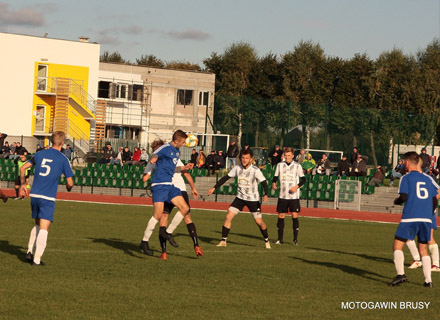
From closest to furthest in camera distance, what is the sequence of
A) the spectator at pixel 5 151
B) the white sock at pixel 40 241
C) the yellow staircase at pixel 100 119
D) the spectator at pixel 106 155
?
the white sock at pixel 40 241 → the spectator at pixel 5 151 → the spectator at pixel 106 155 → the yellow staircase at pixel 100 119

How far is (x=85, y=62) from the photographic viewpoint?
186 ft

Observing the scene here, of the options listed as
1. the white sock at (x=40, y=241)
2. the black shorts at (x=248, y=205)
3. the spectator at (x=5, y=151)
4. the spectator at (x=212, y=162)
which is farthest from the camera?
the spectator at (x=5, y=151)

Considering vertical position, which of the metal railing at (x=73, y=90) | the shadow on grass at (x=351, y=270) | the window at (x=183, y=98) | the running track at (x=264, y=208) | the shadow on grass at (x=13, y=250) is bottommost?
the shadow on grass at (x=13, y=250)

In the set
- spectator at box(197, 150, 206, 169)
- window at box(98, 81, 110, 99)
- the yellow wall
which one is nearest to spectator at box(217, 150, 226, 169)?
spectator at box(197, 150, 206, 169)

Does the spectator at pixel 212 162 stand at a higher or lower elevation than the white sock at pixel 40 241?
higher

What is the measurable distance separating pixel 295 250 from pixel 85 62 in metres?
44.1

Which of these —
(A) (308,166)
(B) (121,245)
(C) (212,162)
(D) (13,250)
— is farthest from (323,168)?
(D) (13,250)

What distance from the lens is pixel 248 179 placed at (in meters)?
14.9

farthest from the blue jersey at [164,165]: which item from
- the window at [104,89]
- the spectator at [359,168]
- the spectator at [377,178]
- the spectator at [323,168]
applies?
the window at [104,89]

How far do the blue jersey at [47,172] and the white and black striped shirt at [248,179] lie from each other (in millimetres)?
4703

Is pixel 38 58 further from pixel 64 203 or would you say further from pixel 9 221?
pixel 9 221

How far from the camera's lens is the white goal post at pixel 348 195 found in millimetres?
30719

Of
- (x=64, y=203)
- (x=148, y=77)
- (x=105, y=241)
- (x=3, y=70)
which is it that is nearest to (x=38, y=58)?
(x=3, y=70)

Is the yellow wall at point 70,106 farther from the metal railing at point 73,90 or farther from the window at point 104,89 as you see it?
the window at point 104,89
